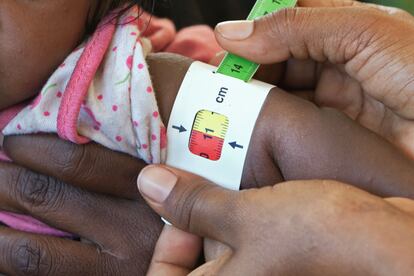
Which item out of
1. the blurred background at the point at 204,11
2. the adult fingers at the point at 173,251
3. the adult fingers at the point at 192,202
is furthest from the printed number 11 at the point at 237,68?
the blurred background at the point at 204,11

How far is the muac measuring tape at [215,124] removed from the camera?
1.20 metres

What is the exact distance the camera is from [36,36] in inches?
46.1

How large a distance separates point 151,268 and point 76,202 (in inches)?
9.1

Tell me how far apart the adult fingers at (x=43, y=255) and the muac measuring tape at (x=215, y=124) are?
29 centimetres

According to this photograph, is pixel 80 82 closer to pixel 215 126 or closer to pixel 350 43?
pixel 215 126

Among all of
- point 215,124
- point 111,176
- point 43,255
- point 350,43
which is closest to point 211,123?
point 215,124

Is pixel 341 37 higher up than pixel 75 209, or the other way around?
pixel 341 37

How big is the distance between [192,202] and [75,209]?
344 millimetres

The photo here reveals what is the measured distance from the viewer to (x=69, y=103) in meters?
1.17

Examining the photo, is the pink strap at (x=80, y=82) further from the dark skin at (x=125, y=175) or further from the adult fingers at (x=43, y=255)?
the adult fingers at (x=43, y=255)

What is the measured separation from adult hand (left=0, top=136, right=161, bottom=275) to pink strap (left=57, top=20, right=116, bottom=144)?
6cm

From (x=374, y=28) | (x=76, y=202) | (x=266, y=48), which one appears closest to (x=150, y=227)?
(x=76, y=202)

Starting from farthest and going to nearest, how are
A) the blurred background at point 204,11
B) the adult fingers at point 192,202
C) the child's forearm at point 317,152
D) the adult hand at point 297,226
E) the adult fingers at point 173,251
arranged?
1. the blurred background at point 204,11
2. the adult fingers at point 173,251
3. the child's forearm at point 317,152
4. the adult fingers at point 192,202
5. the adult hand at point 297,226

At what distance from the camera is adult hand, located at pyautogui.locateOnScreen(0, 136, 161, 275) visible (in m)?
1.24
